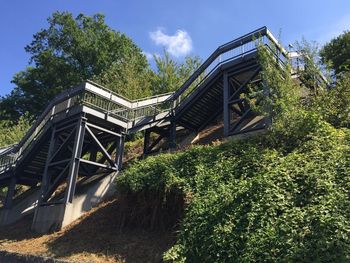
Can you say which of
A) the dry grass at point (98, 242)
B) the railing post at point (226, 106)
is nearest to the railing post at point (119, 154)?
the dry grass at point (98, 242)

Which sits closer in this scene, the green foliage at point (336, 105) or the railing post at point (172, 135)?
the green foliage at point (336, 105)

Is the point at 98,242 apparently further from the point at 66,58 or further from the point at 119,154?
the point at 66,58

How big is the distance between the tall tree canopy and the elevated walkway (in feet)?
87.6

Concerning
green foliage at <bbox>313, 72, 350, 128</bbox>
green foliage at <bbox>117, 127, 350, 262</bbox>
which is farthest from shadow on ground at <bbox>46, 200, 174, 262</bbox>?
green foliage at <bbox>313, 72, 350, 128</bbox>

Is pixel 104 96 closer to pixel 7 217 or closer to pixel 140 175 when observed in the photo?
pixel 140 175

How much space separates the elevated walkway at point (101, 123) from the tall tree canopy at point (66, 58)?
26713 millimetres

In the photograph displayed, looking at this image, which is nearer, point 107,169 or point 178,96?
point 107,169

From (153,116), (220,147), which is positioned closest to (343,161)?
(220,147)

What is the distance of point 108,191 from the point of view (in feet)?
53.5

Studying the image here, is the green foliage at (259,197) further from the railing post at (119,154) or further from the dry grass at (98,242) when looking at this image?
the railing post at (119,154)

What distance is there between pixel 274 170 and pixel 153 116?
415 inches

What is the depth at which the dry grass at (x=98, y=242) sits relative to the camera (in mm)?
9945

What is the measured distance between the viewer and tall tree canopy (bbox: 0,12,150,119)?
47219 millimetres

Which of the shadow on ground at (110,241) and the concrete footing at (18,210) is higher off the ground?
the concrete footing at (18,210)
